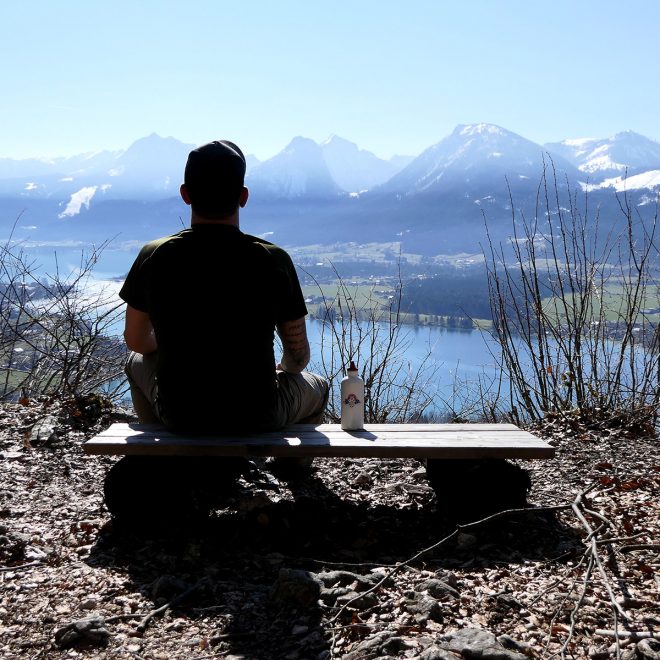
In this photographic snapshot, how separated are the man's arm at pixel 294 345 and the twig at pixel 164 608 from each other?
1203 millimetres

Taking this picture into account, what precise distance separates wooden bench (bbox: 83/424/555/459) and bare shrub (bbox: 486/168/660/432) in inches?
102

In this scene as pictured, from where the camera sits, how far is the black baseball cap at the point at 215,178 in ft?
10.5

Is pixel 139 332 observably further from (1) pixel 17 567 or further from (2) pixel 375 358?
(2) pixel 375 358

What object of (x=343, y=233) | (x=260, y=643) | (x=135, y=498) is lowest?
(x=260, y=643)

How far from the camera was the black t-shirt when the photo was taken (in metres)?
3.34

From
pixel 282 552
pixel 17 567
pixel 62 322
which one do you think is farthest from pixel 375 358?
pixel 17 567

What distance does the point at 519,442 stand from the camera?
3523 millimetres

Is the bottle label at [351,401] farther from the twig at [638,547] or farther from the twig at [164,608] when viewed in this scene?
the twig at [638,547]

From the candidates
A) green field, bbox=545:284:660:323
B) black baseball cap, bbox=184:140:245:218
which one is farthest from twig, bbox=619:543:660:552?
green field, bbox=545:284:660:323

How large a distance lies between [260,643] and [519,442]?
5.28ft

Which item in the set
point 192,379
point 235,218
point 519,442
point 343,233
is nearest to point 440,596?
point 519,442

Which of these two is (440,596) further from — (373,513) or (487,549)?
(373,513)

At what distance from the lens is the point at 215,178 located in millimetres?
3254

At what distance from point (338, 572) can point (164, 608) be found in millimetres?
667
